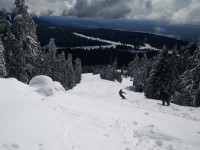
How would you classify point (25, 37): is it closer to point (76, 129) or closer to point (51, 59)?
point (51, 59)

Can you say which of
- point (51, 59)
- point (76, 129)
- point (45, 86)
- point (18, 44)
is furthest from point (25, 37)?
point (76, 129)

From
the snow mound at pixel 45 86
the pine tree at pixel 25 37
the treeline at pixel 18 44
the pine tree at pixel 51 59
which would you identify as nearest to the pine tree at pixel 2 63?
the treeline at pixel 18 44

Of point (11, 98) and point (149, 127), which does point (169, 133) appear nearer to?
point (149, 127)

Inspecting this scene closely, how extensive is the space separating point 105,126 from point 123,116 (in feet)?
10.2

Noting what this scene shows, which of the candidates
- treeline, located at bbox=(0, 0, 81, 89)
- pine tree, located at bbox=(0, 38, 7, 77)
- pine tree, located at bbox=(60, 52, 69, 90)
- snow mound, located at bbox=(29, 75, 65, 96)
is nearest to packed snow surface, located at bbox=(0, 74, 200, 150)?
snow mound, located at bbox=(29, 75, 65, 96)

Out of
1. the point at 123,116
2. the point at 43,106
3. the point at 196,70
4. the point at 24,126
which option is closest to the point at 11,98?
the point at 43,106

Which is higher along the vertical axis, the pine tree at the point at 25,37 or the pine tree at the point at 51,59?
the pine tree at the point at 25,37

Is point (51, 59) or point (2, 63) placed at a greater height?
point (2, 63)

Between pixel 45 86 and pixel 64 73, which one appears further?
pixel 64 73

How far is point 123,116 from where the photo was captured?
15727mm

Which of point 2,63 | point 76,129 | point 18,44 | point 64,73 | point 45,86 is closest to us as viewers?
point 76,129

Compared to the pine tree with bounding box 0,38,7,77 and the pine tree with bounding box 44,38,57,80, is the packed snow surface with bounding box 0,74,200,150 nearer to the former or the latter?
the pine tree with bounding box 0,38,7,77

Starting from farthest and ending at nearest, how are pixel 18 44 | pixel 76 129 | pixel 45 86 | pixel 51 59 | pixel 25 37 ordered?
pixel 51 59 < pixel 25 37 < pixel 18 44 < pixel 45 86 < pixel 76 129

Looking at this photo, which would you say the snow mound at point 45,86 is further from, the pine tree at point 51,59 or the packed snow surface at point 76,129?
the pine tree at point 51,59
